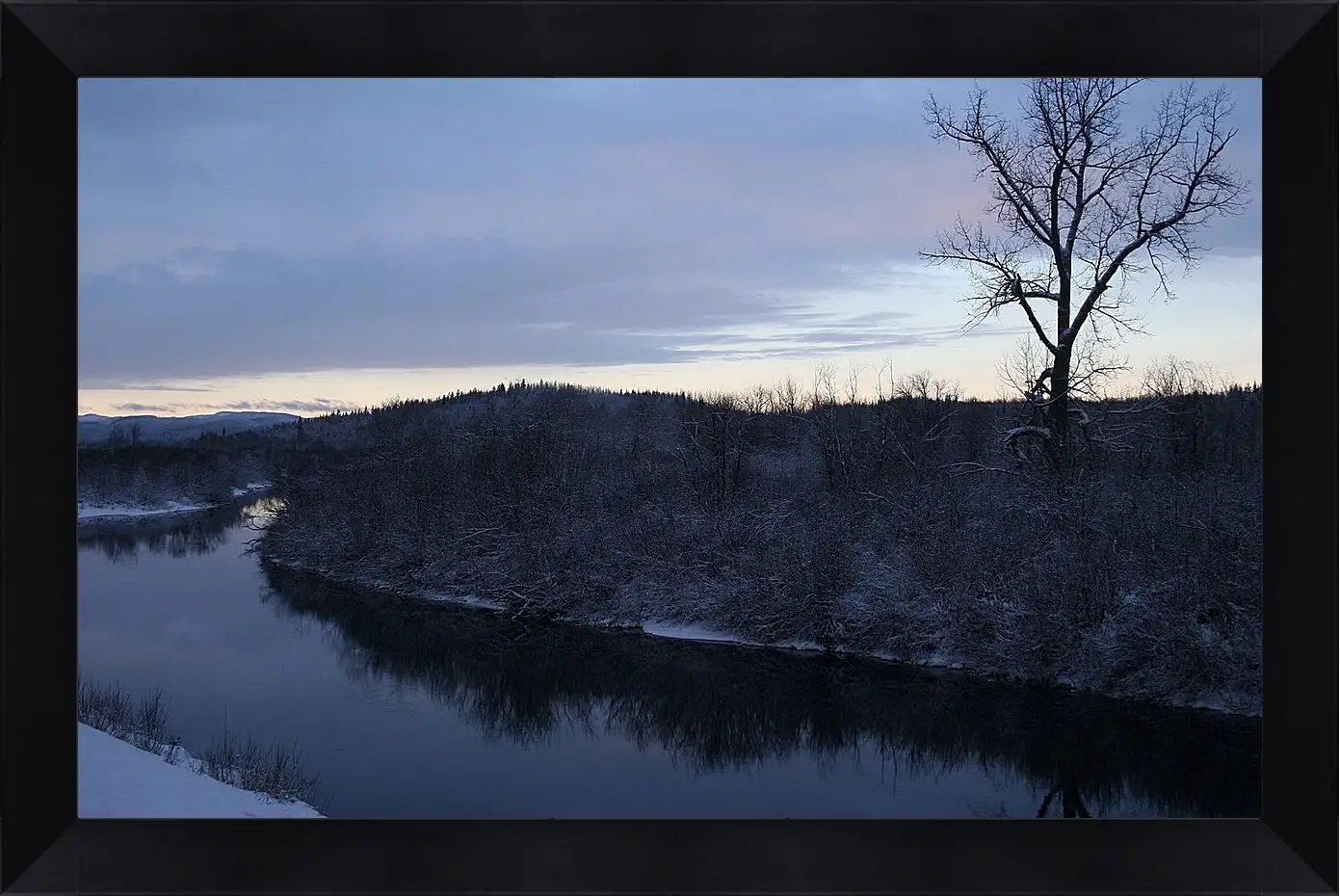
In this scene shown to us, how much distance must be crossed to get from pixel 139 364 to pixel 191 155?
4287mm

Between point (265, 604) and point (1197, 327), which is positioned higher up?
point (1197, 327)

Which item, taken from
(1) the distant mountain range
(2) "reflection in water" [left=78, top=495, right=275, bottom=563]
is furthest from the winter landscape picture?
(1) the distant mountain range

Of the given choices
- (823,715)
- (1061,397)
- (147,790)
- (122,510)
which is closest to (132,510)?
(122,510)

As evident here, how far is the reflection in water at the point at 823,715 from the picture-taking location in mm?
5172

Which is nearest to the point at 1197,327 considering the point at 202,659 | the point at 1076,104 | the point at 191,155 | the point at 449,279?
the point at 1076,104

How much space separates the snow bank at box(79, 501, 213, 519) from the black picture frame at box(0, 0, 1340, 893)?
825 inches

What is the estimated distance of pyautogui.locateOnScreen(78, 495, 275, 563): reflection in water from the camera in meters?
15.3

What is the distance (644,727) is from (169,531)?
49.1 feet

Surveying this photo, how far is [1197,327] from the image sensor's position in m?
8.47

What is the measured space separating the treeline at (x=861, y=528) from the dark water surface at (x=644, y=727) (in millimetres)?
442
